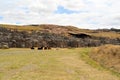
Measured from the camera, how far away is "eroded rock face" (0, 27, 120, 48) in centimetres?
8656

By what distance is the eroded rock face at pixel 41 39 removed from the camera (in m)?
86.6

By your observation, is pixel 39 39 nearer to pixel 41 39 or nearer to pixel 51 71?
pixel 41 39

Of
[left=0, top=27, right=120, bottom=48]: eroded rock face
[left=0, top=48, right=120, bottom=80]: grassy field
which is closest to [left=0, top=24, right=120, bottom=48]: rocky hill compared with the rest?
[left=0, top=27, right=120, bottom=48]: eroded rock face

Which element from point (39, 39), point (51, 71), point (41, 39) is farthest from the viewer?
point (41, 39)

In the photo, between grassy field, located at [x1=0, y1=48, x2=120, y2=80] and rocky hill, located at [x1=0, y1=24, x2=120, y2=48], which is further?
rocky hill, located at [x1=0, y1=24, x2=120, y2=48]

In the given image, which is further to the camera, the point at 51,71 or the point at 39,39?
the point at 39,39

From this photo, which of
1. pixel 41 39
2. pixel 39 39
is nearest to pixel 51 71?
pixel 39 39

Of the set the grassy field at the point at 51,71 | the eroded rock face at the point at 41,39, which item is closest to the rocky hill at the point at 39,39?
the eroded rock face at the point at 41,39

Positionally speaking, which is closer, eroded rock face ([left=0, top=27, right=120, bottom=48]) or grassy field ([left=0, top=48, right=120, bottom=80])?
grassy field ([left=0, top=48, right=120, bottom=80])

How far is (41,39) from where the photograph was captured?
93.8 metres

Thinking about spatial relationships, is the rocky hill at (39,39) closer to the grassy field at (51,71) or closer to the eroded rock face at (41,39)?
the eroded rock face at (41,39)

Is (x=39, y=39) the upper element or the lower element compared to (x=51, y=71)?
lower

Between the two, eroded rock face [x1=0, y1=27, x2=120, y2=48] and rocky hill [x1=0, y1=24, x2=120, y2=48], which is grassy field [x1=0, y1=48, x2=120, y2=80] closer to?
rocky hill [x1=0, y1=24, x2=120, y2=48]

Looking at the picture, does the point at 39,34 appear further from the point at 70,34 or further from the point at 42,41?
the point at 70,34
